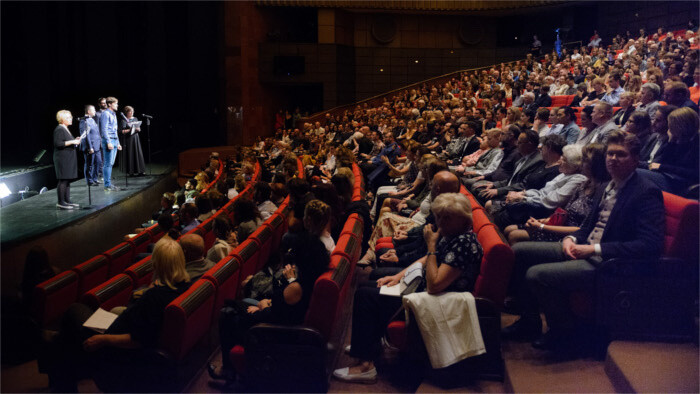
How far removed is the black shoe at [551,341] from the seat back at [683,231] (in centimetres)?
54

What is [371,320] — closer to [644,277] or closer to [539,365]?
[539,365]

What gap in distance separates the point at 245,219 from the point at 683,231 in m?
2.52

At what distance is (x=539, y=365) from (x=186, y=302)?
4.91 ft

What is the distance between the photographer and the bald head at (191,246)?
2.81 m

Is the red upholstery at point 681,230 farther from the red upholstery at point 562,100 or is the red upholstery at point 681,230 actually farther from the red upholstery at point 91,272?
the red upholstery at point 562,100

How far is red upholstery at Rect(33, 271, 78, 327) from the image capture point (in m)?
3.17

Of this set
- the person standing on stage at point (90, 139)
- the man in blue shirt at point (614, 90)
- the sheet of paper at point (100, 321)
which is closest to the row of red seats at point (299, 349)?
the sheet of paper at point (100, 321)

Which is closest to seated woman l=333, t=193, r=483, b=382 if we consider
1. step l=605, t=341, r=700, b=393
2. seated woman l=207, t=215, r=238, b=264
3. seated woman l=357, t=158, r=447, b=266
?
step l=605, t=341, r=700, b=393

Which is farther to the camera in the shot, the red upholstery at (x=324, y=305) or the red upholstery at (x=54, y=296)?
the red upholstery at (x=54, y=296)

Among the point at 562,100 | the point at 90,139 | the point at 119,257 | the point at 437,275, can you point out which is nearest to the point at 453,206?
the point at 437,275

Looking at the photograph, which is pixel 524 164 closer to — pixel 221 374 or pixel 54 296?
pixel 221 374

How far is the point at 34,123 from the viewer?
850 centimetres

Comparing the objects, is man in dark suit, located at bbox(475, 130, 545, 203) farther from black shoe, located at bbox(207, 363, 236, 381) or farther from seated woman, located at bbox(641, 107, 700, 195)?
black shoe, located at bbox(207, 363, 236, 381)

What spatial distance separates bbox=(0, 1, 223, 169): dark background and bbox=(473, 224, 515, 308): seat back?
298 inches
